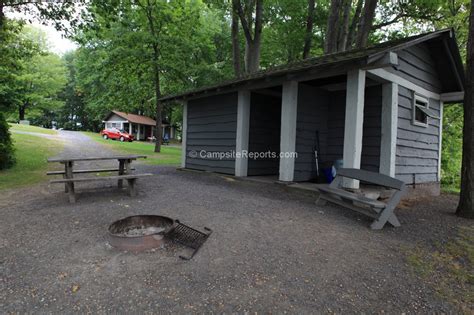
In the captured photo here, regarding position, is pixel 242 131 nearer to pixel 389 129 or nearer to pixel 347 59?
pixel 347 59

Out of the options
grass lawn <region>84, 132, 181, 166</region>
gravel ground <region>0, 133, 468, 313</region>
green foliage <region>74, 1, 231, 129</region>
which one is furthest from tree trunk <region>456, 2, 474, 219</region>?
green foliage <region>74, 1, 231, 129</region>

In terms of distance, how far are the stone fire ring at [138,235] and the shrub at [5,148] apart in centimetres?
758

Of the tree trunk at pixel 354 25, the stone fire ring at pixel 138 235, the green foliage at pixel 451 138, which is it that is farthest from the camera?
the tree trunk at pixel 354 25

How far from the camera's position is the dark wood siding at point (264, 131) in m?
8.18

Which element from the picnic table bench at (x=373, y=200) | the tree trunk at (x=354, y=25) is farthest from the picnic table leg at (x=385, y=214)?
the tree trunk at (x=354, y=25)

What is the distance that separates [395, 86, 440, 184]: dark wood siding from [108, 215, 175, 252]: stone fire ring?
18.3 ft

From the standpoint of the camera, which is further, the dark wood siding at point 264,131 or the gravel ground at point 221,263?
the dark wood siding at point 264,131

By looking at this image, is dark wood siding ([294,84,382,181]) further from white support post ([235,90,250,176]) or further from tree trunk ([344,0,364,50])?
tree trunk ([344,0,364,50])

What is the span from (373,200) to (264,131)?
4.58 meters

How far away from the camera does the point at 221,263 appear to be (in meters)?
2.80

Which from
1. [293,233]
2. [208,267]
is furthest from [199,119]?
[208,267]

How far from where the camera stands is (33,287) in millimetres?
2301

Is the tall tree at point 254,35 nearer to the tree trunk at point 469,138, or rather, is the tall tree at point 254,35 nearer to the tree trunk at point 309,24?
the tree trunk at point 309,24

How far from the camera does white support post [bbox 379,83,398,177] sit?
19.9 ft
